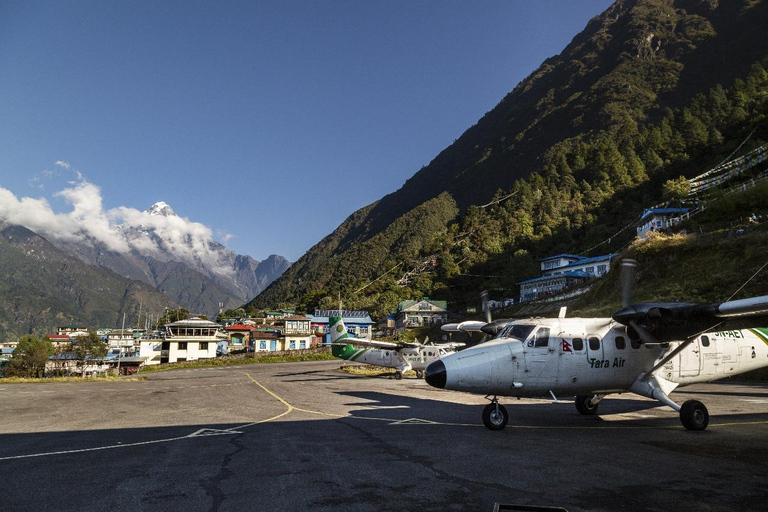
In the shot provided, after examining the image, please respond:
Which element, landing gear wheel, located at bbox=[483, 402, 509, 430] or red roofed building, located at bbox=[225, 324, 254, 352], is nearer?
landing gear wheel, located at bbox=[483, 402, 509, 430]

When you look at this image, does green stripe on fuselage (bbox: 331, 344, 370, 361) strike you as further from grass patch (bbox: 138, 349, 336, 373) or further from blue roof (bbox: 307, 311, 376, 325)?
blue roof (bbox: 307, 311, 376, 325)

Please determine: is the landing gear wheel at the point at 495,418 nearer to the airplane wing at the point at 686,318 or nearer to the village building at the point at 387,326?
the airplane wing at the point at 686,318

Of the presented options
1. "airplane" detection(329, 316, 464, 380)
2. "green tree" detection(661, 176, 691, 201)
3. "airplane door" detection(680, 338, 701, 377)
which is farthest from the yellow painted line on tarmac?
"green tree" detection(661, 176, 691, 201)

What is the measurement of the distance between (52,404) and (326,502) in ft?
67.6

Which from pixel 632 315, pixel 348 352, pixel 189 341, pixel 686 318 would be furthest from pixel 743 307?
pixel 189 341

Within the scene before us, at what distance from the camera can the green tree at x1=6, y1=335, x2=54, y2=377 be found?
7125 centimetres

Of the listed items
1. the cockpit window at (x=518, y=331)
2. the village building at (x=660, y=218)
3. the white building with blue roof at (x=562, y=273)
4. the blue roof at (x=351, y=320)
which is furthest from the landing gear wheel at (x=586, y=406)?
the blue roof at (x=351, y=320)

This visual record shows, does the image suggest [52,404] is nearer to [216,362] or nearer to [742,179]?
[216,362]

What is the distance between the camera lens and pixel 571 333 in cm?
1268

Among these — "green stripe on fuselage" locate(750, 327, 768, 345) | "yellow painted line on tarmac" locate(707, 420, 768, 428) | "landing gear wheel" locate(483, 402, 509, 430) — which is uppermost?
→ "green stripe on fuselage" locate(750, 327, 768, 345)

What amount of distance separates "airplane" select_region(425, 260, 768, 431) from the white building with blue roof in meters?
66.2

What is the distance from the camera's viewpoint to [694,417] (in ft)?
38.7

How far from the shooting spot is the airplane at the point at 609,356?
11555mm

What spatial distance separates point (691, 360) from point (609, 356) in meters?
3.17
